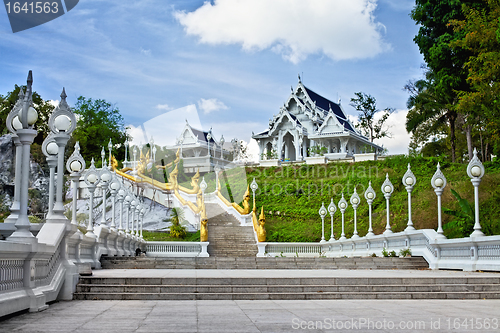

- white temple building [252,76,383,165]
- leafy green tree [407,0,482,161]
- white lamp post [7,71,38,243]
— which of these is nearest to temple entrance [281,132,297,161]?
white temple building [252,76,383,165]

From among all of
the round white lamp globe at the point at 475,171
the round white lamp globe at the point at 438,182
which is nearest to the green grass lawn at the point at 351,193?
the round white lamp globe at the point at 438,182

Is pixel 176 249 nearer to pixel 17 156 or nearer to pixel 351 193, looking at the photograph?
pixel 351 193

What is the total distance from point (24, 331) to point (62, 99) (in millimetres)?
5631

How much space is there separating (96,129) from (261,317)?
207 ft

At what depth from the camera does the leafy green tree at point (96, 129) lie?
64.6 meters

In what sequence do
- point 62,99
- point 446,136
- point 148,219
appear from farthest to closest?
1. point 446,136
2. point 148,219
3. point 62,99

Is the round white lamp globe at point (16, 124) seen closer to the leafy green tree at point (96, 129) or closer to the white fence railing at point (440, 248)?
the white fence railing at point (440, 248)

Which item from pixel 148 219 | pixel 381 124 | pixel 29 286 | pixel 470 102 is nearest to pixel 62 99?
pixel 29 286

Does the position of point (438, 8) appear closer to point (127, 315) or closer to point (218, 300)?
point (218, 300)

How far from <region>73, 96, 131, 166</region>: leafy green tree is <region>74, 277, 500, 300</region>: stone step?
2030 inches

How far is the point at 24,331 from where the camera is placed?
5.83 m

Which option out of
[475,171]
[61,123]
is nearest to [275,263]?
[475,171]

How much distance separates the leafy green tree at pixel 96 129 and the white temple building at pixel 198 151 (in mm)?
9290

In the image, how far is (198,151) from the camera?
67.4 metres
